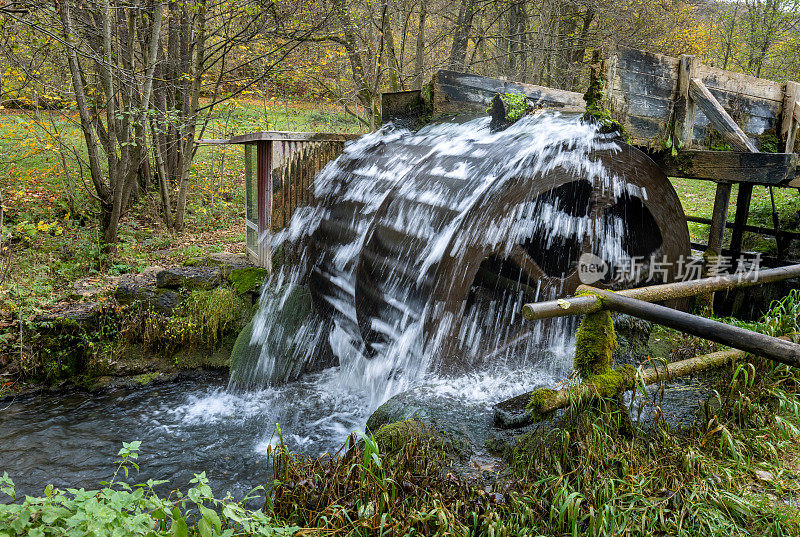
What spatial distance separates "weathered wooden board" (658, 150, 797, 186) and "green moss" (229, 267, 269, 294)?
424cm

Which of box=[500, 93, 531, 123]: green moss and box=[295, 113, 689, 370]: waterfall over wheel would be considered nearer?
box=[295, 113, 689, 370]: waterfall over wheel

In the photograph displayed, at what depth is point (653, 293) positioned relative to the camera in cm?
307

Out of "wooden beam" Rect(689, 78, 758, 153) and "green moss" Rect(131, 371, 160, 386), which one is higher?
"wooden beam" Rect(689, 78, 758, 153)

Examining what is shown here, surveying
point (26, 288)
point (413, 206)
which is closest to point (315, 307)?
point (413, 206)

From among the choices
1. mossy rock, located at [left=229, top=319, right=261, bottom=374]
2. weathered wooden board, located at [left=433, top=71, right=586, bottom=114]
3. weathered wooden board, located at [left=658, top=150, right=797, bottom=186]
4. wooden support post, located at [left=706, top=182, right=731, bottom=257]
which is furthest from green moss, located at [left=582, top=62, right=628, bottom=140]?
mossy rock, located at [left=229, top=319, right=261, bottom=374]

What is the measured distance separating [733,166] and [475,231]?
1983 millimetres

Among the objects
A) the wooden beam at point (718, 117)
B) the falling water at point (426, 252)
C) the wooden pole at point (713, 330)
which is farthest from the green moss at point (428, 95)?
the wooden pole at point (713, 330)

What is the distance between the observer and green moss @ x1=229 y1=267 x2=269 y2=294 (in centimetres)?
645

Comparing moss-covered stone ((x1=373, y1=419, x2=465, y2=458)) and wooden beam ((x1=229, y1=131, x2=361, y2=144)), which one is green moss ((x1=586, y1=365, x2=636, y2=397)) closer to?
moss-covered stone ((x1=373, y1=419, x2=465, y2=458))

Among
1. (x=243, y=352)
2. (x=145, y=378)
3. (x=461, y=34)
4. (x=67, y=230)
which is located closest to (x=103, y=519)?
(x=243, y=352)

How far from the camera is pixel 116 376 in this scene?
571 centimetres

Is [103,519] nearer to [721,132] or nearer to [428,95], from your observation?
[721,132]

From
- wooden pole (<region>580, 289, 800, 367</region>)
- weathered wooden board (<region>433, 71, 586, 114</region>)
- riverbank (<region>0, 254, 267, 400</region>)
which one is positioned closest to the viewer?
wooden pole (<region>580, 289, 800, 367</region>)

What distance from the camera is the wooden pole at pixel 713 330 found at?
2334 millimetres
